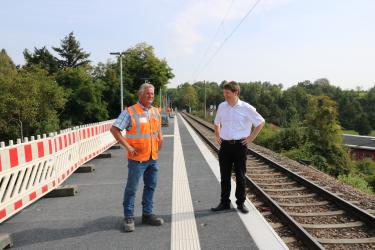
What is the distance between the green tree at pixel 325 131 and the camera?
36.1 metres

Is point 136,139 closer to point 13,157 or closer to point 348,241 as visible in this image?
point 13,157

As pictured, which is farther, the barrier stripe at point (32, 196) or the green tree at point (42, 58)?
the green tree at point (42, 58)

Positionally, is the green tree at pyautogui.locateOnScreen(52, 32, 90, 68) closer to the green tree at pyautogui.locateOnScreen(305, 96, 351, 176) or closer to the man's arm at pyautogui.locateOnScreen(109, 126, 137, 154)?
the green tree at pyautogui.locateOnScreen(305, 96, 351, 176)

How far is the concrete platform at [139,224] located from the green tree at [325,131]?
28.8 m

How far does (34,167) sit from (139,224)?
2289 millimetres

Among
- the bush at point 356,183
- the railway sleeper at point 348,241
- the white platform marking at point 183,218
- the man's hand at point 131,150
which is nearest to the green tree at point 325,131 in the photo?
the bush at point 356,183

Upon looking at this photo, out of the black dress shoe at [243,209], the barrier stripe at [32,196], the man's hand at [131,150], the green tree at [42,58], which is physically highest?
the green tree at [42,58]

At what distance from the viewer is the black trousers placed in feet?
18.8

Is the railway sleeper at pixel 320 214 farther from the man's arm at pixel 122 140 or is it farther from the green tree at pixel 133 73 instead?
the green tree at pixel 133 73

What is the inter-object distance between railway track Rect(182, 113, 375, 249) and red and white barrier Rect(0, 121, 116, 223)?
365 cm

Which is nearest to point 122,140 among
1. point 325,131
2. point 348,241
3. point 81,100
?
point 348,241

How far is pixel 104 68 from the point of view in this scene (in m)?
55.7

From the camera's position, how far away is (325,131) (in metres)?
42.5

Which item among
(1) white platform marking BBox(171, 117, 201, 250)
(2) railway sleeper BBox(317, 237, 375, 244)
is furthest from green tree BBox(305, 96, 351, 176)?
(2) railway sleeper BBox(317, 237, 375, 244)
